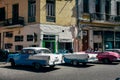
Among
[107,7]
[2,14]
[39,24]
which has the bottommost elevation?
[39,24]

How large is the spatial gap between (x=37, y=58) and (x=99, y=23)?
56.5 feet

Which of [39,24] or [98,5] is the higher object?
[98,5]

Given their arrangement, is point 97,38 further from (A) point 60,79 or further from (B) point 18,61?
(A) point 60,79

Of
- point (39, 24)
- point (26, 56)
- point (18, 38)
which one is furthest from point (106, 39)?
point (26, 56)

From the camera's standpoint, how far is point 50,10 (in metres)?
33.6

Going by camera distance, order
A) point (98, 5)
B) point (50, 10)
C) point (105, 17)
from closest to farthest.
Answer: point (50, 10), point (98, 5), point (105, 17)

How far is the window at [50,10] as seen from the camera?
109 feet

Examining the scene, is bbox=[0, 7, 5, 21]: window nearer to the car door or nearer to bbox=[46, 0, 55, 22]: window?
bbox=[46, 0, 55, 22]: window

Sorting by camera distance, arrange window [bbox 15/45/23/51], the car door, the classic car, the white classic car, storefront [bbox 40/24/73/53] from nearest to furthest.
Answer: the white classic car
the car door
the classic car
storefront [bbox 40/24/73/53]
window [bbox 15/45/23/51]

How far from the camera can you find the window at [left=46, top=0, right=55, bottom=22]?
33250mm

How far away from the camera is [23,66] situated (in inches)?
A: 987

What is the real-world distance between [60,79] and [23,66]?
795 cm

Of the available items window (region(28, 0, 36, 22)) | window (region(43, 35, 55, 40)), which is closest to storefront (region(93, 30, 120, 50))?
window (region(43, 35, 55, 40))

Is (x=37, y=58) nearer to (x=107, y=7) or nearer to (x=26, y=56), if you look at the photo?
(x=26, y=56)
